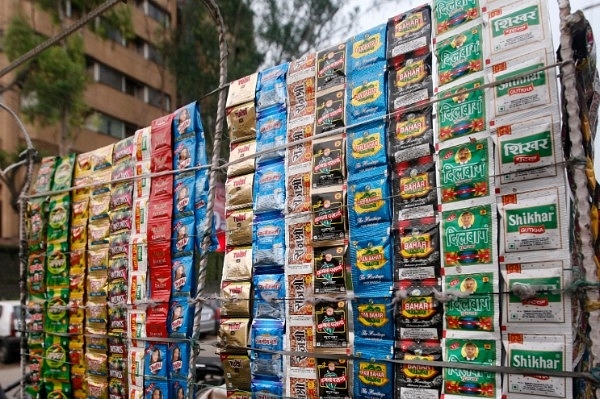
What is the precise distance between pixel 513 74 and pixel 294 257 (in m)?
1.39

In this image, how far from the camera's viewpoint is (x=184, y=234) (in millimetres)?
3578

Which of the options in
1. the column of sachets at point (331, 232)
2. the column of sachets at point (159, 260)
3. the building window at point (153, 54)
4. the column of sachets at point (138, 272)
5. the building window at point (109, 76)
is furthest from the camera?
the building window at point (109, 76)

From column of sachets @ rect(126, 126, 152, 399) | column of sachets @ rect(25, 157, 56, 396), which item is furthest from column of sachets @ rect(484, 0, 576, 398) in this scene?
column of sachets @ rect(25, 157, 56, 396)

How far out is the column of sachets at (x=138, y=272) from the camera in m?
3.76

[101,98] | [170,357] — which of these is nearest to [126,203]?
[170,357]

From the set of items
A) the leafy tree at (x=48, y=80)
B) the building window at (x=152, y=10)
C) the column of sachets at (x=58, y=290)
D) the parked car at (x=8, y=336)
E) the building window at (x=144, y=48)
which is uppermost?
the building window at (x=152, y=10)

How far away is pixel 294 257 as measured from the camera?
2947mm

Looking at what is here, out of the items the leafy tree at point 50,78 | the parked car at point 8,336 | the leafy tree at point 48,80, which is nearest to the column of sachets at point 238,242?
the parked car at point 8,336

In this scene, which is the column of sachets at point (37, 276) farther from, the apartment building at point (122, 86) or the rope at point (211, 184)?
the apartment building at point (122, 86)

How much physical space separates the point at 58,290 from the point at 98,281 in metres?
0.62

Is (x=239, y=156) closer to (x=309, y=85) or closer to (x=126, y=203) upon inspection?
(x=309, y=85)

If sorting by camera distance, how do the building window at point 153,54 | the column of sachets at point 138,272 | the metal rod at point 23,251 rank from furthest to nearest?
the building window at point 153,54 → the metal rod at point 23,251 → the column of sachets at point 138,272

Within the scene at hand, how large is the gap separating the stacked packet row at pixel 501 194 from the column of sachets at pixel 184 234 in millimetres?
1698

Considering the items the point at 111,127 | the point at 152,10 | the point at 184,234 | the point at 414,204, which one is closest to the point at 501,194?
the point at 414,204
